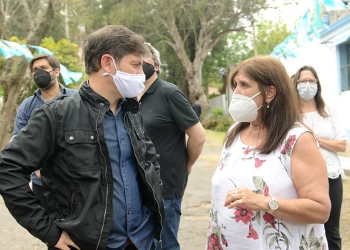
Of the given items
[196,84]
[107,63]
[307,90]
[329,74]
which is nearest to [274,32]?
[196,84]

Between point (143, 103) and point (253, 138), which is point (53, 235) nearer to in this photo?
point (253, 138)

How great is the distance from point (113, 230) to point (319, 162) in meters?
1.13

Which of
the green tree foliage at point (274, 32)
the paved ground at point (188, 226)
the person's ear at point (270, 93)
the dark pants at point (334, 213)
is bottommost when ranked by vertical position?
the paved ground at point (188, 226)

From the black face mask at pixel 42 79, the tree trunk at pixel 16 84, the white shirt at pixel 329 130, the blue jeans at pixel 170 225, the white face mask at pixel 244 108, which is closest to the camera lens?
the white face mask at pixel 244 108

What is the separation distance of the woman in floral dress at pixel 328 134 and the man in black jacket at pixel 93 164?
6.16 feet

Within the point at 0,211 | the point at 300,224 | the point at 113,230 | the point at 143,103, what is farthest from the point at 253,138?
the point at 0,211

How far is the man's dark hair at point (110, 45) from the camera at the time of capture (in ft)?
6.78

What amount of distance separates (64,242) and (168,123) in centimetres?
153

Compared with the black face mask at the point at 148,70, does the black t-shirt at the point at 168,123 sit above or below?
below

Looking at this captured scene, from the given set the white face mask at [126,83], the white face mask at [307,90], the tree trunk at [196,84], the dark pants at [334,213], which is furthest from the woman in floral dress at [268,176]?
the tree trunk at [196,84]

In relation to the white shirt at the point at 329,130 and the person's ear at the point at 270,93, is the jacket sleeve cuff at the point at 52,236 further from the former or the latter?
the white shirt at the point at 329,130

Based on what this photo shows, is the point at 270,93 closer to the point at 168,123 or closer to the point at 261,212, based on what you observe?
the point at 261,212

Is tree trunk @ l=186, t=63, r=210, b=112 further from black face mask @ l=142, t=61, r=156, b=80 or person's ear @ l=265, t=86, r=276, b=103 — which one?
person's ear @ l=265, t=86, r=276, b=103

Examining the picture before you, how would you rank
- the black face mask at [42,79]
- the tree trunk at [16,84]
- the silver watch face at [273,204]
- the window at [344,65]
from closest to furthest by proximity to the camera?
1. the silver watch face at [273,204]
2. the black face mask at [42,79]
3. the tree trunk at [16,84]
4. the window at [344,65]
